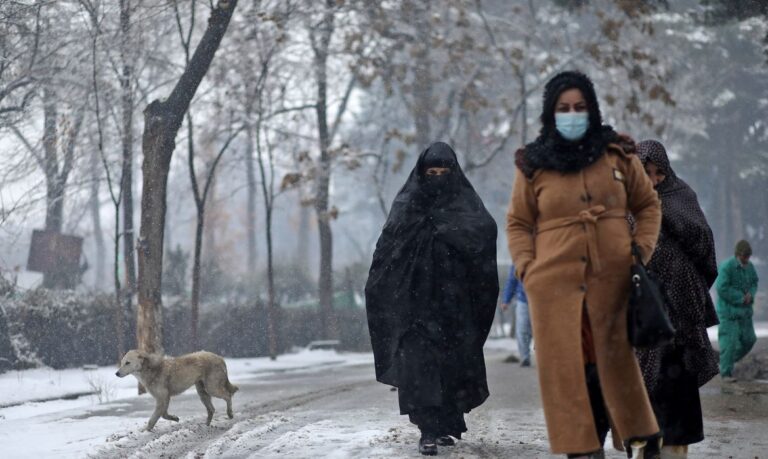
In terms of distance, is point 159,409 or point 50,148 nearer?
point 159,409

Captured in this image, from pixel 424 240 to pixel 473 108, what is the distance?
621 inches

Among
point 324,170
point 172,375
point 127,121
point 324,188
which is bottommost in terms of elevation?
point 172,375

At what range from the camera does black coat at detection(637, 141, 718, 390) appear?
592cm

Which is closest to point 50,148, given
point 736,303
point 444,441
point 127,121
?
point 127,121

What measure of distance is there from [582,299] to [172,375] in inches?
177

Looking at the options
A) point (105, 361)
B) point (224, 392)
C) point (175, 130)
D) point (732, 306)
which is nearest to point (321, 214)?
point (105, 361)

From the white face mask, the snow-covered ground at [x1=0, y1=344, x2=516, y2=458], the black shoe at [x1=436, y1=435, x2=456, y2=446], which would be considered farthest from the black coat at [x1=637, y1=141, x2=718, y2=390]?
the snow-covered ground at [x1=0, y1=344, x2=516, y2=458]

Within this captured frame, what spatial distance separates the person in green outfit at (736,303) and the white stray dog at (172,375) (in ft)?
21.4

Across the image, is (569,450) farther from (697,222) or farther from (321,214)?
(321,214)

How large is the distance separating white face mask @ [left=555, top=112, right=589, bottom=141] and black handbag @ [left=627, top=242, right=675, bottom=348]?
0.78 m

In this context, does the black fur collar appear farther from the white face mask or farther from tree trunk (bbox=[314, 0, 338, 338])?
tree trunk (bbox=[314, 0, 338, 338])

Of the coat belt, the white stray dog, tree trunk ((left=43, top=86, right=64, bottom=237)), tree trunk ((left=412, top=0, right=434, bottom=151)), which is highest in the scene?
tree trunk ((left=412, top=0, right=434, bottom=151))

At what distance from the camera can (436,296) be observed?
714 cm

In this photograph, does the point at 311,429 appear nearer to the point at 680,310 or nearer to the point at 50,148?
the point at 680,310
